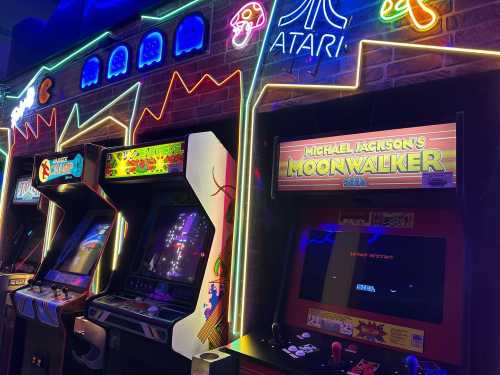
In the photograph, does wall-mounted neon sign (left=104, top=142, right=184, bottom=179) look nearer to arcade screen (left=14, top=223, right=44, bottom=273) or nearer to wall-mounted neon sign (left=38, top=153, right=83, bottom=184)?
wall-mounted neon sign (left=38, top=153, right=83, bottom=184)

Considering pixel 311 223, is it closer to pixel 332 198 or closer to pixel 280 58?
pixel 332 198

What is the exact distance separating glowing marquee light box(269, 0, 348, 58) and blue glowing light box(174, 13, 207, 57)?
0.70 meters

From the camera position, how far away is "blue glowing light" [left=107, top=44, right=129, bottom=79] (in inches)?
143

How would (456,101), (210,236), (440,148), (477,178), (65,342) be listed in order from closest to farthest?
1. (440,148)
2. (477,178)
3. (456,101)
4. (210,236)
5. (65,342)

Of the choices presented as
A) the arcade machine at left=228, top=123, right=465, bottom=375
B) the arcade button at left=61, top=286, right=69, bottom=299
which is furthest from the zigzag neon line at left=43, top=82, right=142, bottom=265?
the arcade machine at left=228, top=123, right=465, bottom=375

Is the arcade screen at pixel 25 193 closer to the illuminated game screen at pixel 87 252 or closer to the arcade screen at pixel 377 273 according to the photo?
the illuminated game screen at pixel 87 252

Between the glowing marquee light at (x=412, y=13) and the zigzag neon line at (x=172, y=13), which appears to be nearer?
the glowing marquee light at (x=412, y=13)

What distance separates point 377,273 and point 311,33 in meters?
1.40

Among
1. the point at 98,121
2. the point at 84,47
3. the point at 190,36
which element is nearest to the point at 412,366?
the point at 190,36

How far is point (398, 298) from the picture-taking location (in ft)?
5.83

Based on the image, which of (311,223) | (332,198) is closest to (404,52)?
(332,198)

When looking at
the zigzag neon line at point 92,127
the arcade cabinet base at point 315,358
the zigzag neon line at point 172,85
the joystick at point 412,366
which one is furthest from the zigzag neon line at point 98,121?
the joystick at point 412,366

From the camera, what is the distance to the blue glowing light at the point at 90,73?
3959 mm

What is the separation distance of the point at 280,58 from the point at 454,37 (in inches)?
38.5
